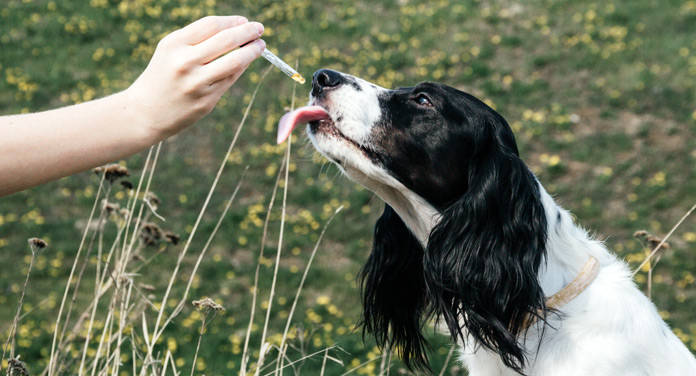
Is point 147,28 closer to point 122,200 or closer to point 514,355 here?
point 122,200

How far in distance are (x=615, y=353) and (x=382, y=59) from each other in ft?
25.4

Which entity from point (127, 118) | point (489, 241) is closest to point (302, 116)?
point (489, 241)

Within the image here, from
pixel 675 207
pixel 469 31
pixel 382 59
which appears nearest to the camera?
pixel 675 207

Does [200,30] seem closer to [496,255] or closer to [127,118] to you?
[127,118]

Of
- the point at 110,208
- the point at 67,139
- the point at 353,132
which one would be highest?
the point at 67,139

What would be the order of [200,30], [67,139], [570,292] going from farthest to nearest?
[570,292]
[200,30]
[67,139]

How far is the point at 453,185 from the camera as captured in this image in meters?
2.80

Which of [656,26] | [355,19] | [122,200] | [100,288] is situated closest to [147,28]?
[355,19]

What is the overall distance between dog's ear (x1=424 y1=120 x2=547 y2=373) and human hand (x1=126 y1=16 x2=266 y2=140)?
1.14 metres

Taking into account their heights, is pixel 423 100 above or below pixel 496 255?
above

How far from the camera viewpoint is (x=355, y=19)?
11.0m

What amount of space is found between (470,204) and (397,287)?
0.66 metres

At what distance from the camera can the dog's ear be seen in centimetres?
259

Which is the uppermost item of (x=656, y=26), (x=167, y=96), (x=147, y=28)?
(x=167, y=96)
